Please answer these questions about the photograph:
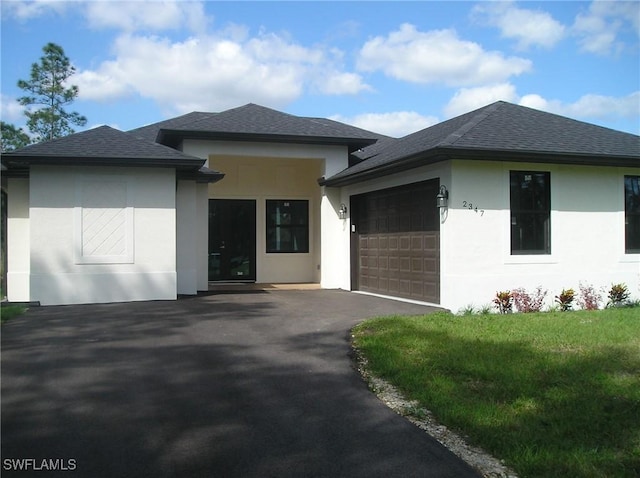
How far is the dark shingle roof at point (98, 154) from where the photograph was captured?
39.8ft

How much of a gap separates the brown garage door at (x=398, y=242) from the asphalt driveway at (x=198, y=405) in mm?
3528

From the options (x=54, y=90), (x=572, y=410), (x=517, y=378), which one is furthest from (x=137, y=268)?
(x=54, y=90)

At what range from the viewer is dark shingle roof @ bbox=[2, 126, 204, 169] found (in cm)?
1213

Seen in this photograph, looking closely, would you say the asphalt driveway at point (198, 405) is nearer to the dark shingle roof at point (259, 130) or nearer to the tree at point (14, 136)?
the dark shingle roof at point (259, 130)

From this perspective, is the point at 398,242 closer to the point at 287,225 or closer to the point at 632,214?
the point at 632,214

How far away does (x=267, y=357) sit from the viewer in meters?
7.52

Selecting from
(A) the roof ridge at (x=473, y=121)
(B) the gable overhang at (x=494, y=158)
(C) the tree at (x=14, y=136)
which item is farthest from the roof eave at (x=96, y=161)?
(C) the tree at (x=14, y=136)

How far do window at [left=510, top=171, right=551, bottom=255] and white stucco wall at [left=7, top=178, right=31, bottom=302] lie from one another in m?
11.3

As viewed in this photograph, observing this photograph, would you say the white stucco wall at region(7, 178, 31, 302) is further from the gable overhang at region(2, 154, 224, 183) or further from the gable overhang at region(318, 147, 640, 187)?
the gable overhang at region(318, 147, 640, 187)

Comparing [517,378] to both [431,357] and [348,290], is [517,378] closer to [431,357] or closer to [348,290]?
[431,357]

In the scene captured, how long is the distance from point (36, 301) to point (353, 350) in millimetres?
7735

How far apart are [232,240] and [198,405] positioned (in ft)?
43.7

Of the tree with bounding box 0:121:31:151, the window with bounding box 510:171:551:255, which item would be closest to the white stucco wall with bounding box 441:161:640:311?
the window with bounding box 510:171:551:255

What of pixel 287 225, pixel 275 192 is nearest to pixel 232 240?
pixel 287 225
